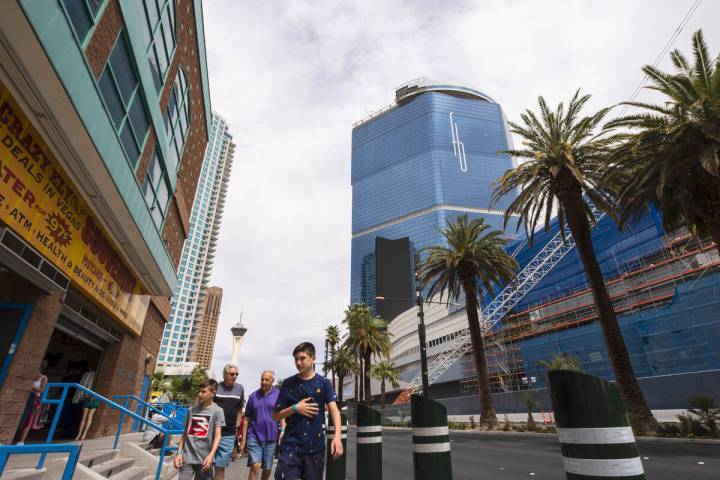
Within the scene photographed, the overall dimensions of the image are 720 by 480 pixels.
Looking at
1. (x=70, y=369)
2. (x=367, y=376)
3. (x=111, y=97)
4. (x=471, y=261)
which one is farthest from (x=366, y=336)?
(x=111, y=97)

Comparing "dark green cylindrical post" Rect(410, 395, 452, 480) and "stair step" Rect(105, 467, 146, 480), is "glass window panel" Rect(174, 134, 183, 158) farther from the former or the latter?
"dark green cylindrical post" Rect(410, 395, 452, 480)

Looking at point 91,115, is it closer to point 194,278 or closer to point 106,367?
point 106,367

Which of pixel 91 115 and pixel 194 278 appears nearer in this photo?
pixel 91 115

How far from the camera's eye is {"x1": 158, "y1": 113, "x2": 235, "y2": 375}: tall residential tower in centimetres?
14925

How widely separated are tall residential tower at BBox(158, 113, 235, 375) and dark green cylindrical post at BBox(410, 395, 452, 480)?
504ft

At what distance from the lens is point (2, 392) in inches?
255

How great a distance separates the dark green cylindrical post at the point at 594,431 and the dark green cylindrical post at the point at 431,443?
1.41 m

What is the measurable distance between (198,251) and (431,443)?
168 m

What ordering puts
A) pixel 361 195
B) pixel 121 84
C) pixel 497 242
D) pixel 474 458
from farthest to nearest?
pixel 361 195, pixel 497 242, pixel 474 458, pixel 121 84

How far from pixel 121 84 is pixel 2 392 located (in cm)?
631

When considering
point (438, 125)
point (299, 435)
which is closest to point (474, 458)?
point (299, 435)

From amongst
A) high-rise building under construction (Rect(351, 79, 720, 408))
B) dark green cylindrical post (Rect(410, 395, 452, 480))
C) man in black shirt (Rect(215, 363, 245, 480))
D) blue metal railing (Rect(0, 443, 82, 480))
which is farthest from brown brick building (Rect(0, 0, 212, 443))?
high-rise building under construction (Rect(351, 79, 720, 408))

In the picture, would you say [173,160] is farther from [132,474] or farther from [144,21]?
[132,474]

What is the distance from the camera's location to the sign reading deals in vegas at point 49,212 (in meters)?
5.55
